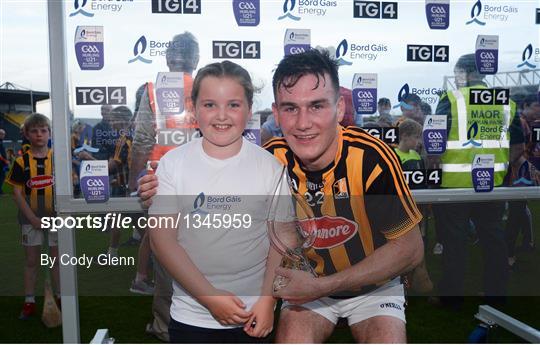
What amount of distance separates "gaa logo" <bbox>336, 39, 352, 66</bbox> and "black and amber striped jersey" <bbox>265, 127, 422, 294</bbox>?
448 mm

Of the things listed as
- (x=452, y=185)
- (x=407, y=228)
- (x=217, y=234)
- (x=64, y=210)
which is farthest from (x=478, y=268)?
(x=64, y=210)

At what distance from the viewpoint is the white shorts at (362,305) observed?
2.06m

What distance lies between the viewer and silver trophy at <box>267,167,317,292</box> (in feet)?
6.71

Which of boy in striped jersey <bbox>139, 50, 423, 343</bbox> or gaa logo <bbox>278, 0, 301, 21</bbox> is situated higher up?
gaa logo <bbox>278, 0, 301, 21</bbox>

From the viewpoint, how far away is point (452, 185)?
2717mm

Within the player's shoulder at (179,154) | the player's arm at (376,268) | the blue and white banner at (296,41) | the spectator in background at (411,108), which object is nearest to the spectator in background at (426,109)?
the spectator in background at (411,108)

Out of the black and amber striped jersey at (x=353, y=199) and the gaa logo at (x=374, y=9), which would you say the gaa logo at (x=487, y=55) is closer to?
the gaa logo at (x=374, y=9)

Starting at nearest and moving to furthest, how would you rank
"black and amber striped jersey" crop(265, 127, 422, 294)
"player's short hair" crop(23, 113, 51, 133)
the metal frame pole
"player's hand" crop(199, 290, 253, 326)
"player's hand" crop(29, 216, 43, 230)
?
"player's hand" crop(199, 290, 253, 326)
"black and amber striped jersey" crop(265, 127, 422, 294)
the metal frame pole
"player's hand" crop(29, 216, 43, 230)
"player's short hair" crop(23, 113, 51, 133)

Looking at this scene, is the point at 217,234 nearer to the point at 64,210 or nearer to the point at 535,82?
the point at 64,210

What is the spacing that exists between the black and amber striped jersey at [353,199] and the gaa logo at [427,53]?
0.66 metres

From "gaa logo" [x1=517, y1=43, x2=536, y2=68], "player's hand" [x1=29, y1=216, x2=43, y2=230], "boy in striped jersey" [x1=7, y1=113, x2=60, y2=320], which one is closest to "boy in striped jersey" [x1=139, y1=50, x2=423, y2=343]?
"gaa logo" [x1=517, y1=43, x2=536, y2=68]

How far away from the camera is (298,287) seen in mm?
2027

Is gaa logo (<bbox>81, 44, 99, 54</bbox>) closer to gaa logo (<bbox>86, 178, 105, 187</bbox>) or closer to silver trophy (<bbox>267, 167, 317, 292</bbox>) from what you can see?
gaa logo (<bbox>86, 178, 105, 187</bbox>)

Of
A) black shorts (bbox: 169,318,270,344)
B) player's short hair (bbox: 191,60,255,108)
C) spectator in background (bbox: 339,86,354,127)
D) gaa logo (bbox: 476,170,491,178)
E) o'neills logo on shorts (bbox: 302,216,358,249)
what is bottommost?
black shorts (bbox: 169,318,270,344)
